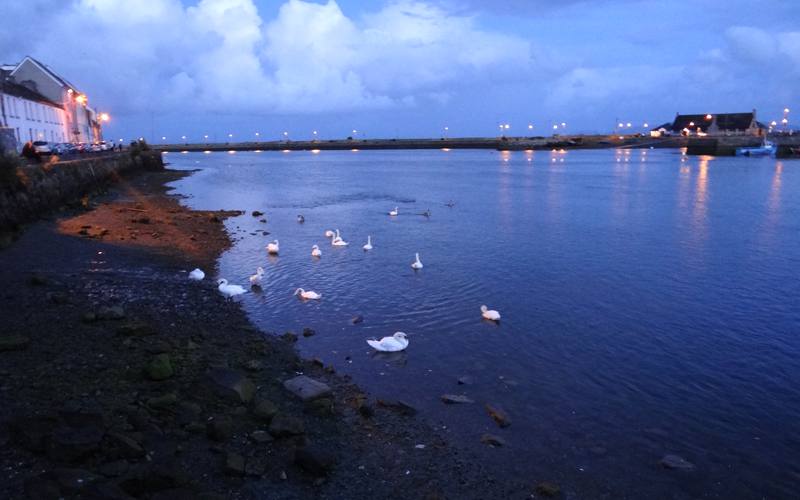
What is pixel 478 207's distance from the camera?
4178cm

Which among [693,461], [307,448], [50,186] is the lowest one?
[693,461]

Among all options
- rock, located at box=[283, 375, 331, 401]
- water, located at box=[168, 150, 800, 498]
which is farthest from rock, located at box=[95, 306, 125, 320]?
rock, located at box=[283, 375, 331, 401]

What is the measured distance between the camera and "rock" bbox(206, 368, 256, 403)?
884cm

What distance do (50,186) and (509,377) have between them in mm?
26358

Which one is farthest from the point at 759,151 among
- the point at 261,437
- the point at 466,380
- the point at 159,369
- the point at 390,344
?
the point at 261,437

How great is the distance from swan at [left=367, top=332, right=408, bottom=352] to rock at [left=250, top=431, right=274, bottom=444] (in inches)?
184

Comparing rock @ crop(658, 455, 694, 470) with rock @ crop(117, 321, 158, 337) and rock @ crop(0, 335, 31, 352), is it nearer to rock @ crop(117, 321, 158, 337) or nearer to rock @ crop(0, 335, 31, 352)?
rock @ crop(117, 321, 158, 337)

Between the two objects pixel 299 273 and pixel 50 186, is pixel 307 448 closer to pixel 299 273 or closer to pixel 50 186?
pixel 299 273

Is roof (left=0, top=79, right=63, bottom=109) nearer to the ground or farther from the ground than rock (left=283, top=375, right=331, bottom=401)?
farther from the ground

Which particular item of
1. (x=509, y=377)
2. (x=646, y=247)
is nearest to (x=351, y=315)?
(x=509, y=377)

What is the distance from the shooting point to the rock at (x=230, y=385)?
884 cm

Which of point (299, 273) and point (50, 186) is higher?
point (50, 186)

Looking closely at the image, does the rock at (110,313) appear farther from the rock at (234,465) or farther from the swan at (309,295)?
the rock at (234,465)

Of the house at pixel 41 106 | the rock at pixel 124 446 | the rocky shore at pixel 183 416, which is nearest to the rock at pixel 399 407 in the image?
the rocky shore at pixel 183 416
